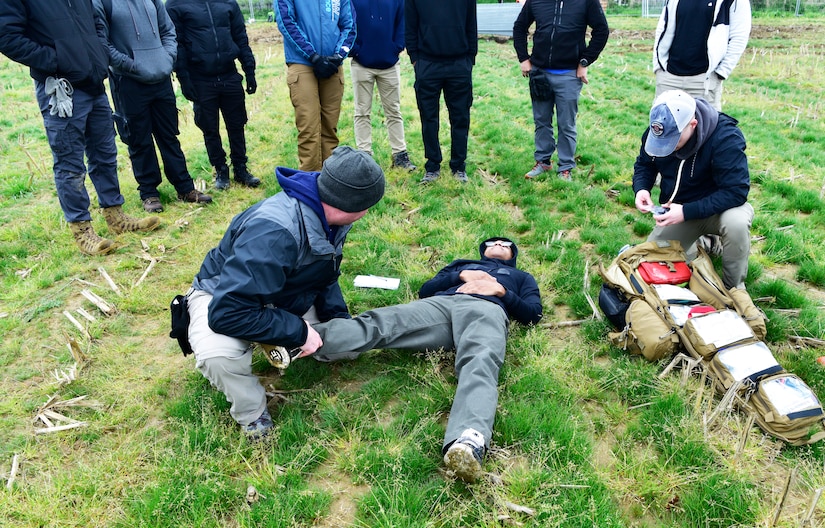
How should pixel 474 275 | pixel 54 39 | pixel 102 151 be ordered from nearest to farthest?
pixel 474 275 → pixel 54 39 → pixel 102 151

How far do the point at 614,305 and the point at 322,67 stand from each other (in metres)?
4.49

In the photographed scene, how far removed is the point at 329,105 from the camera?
6977mm

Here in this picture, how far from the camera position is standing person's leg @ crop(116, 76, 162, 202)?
6.17 m

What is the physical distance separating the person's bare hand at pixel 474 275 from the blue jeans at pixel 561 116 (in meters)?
3.49

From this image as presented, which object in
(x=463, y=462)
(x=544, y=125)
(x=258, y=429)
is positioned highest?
(x=544, y=125)

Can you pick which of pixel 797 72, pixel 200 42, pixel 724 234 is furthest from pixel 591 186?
pixel 797 72

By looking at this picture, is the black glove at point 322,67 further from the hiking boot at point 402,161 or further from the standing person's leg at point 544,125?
the standing person's leg at point 544,125

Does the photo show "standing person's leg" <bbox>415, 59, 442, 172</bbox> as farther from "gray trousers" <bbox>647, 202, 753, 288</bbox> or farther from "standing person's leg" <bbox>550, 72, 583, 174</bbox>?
"gray trousers" <bbox>647, 202, 753, 288</bbox>

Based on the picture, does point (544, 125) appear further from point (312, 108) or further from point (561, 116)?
point (312, 108)

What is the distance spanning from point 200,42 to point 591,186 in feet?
17.5

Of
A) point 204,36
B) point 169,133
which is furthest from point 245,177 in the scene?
point 204,36

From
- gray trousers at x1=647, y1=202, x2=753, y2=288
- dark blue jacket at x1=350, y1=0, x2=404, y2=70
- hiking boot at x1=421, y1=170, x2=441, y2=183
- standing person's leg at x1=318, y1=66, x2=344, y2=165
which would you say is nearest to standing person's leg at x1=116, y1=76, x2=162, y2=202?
standing person's leg at x1=318, y1=66, x2=344, y2=165

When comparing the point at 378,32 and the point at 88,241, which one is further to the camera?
the point at 378,32

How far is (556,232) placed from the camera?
5734mm
